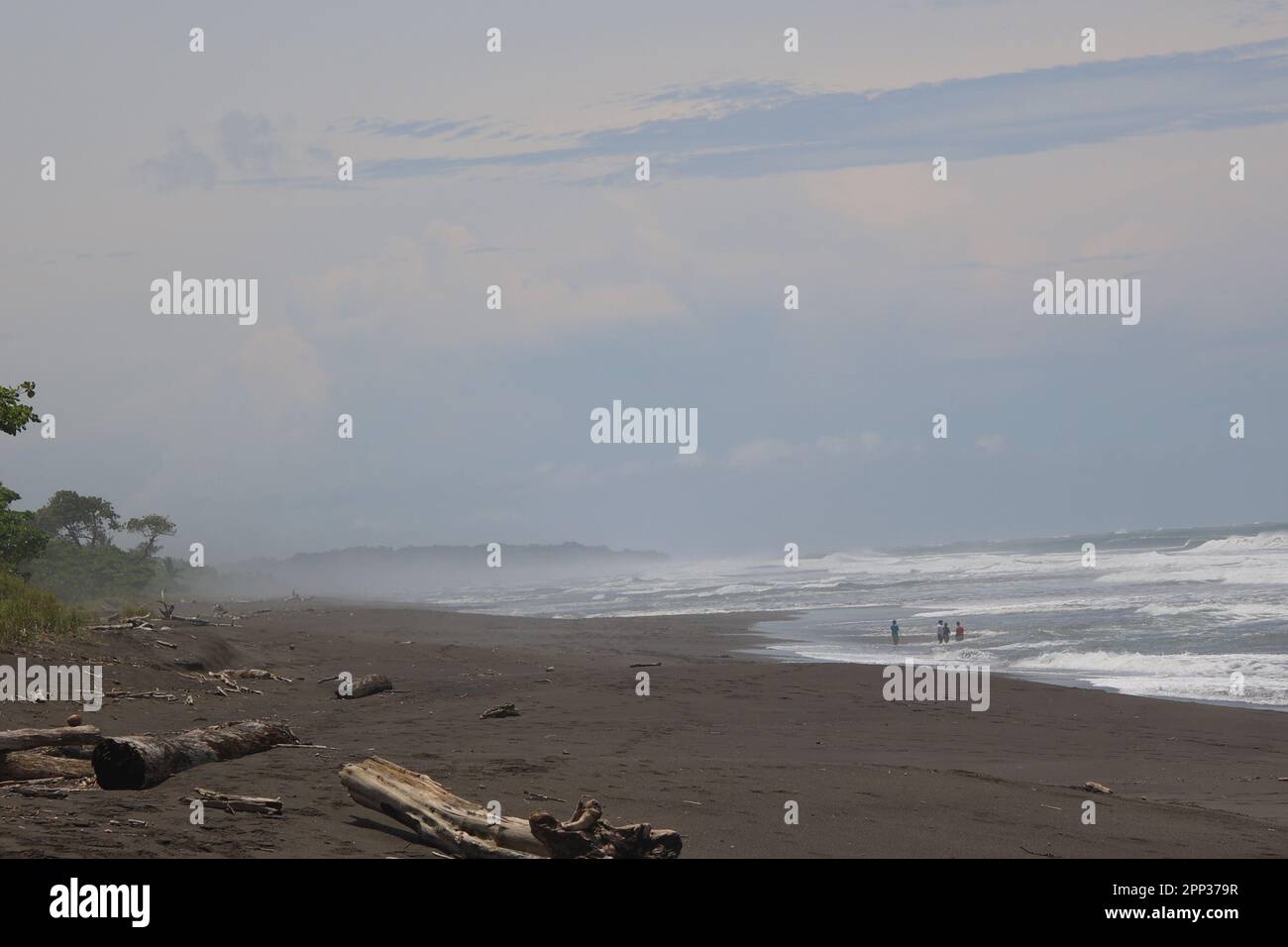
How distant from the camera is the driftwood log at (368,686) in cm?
1723

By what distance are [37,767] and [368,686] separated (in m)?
8.93

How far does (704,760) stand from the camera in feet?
41.5

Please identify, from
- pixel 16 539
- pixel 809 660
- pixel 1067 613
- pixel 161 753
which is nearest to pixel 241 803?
pixel 161 753

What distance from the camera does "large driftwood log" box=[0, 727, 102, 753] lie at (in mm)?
8633

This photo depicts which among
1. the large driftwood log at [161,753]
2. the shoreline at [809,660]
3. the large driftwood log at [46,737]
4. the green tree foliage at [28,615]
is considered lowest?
the shoreline at [809,660]

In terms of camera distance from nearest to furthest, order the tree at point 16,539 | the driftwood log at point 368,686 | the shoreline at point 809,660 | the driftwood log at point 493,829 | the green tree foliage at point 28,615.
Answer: the driftwood log at point 493,829 < the green tree foliage at point 28,615 < the driftwood log at point 368,686 < the shoreline at point 809,660 < the tree at point 16,539

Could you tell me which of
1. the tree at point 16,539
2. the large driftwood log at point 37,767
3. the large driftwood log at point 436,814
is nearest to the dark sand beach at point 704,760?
the large driftwood log at point 436,814

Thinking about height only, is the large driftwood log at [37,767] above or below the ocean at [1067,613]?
above

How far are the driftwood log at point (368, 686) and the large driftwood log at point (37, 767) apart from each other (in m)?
8.24

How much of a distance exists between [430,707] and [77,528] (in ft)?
178

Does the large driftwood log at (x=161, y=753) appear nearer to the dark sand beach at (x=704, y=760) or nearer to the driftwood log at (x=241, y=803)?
the dark sand beach at (x=704, y=760)

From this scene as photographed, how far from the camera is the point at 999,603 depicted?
43.3 metres

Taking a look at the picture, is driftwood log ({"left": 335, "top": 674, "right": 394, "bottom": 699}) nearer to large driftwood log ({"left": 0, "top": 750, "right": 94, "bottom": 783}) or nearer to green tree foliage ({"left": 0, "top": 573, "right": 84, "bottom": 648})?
green tree foliage ({"left": 0, "top": 573, "right": 84, "bottom": 648})
